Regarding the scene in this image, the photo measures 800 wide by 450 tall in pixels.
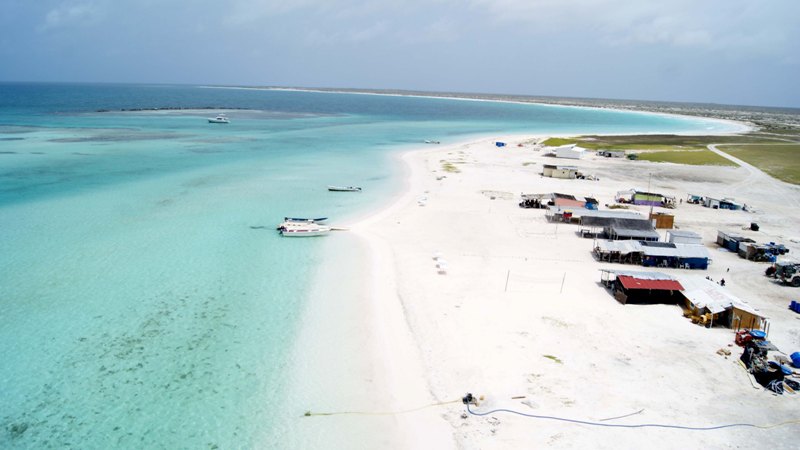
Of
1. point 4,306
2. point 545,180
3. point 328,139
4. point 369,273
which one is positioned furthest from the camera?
point 328,139

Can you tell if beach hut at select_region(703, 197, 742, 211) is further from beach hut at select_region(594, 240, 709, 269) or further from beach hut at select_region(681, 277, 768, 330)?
beach hut at select_region(681, 277, 768, 330)

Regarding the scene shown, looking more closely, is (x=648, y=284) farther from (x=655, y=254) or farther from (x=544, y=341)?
(x=544, y=341)

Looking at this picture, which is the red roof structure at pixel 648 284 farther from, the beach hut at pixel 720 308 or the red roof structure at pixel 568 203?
the red roof structure at pixel 568 203

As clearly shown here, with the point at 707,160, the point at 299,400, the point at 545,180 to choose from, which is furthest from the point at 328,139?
the point at 299,400

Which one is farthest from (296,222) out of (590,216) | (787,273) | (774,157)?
(774,157)

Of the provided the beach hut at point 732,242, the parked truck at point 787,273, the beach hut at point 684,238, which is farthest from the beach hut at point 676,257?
the beach hut at point 732,242

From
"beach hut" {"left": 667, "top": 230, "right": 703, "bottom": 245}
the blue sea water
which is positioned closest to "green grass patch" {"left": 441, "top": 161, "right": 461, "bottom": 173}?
the blue sea water

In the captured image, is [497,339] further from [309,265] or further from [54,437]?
[54,437]
